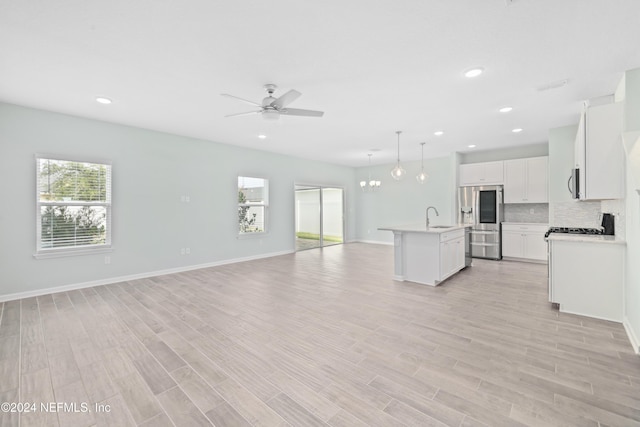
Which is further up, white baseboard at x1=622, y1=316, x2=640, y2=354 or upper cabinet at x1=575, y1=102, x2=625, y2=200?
upper cabinet at x1=575, y1=102, x2=625, y2=200

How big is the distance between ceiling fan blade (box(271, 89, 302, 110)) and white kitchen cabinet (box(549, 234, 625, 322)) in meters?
3.54

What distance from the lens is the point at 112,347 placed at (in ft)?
8.48

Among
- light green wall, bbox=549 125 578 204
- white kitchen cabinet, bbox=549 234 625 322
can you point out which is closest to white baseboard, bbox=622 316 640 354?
white kitchen cabinet, bbox=549 234 625 322

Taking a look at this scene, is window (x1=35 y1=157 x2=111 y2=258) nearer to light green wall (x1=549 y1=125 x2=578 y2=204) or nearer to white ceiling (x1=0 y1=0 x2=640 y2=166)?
white ceiling (x1=0 y1=0 x2=640 y2=166)

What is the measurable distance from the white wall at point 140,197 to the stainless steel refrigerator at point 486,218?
4832 millimetres

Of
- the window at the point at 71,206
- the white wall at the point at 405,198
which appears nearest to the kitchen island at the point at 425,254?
the white wall at the point at 405,198

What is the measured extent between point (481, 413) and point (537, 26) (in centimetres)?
295

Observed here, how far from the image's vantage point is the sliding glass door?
29.7 feet

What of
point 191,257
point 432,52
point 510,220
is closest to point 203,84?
point 432,52

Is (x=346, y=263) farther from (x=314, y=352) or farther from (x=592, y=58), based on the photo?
(x=592, y=58)

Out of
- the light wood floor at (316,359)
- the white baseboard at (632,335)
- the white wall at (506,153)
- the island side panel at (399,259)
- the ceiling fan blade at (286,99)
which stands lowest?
the light wood floor at (316,359)

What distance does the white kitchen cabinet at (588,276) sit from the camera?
3.08 meters

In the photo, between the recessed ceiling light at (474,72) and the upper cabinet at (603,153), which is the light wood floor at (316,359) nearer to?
the upper cabinet at (603,153)

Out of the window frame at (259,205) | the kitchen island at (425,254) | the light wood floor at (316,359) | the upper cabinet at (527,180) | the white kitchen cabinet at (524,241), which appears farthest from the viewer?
the window frame at (259,205)
